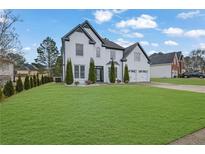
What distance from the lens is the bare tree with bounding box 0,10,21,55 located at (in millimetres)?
5027

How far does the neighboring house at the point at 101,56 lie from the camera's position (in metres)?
6.14

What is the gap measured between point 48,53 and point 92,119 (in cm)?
244

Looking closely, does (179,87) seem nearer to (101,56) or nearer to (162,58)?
(162,58)

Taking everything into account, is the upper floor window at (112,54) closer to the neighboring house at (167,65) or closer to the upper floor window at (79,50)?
the neighboring house at (167,65)

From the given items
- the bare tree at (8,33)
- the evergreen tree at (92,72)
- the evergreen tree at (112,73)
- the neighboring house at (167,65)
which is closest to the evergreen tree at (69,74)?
the evergreen tree at (92,72)

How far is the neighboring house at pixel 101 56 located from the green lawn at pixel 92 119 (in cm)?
58

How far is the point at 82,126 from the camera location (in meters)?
4.25

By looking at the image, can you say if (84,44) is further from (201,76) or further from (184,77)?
(201,76)

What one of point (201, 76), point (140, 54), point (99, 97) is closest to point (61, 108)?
point (99, 97)

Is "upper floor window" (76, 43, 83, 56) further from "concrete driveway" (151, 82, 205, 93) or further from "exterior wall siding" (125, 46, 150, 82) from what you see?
"concrete driveway" (151, 82, 205, 93)

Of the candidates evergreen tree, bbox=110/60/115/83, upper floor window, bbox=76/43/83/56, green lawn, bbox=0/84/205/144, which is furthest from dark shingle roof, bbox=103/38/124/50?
upper floor window, bbox=76/43/83/56

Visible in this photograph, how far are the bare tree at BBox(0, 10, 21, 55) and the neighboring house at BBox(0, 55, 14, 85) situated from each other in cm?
38

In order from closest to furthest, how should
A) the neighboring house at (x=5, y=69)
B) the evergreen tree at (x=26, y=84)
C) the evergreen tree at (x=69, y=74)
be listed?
the neighboring house at (x=5, y=69) < the evergreen tree at (x=69, y=74) < the evergreen tree at (x=26, y=84)
